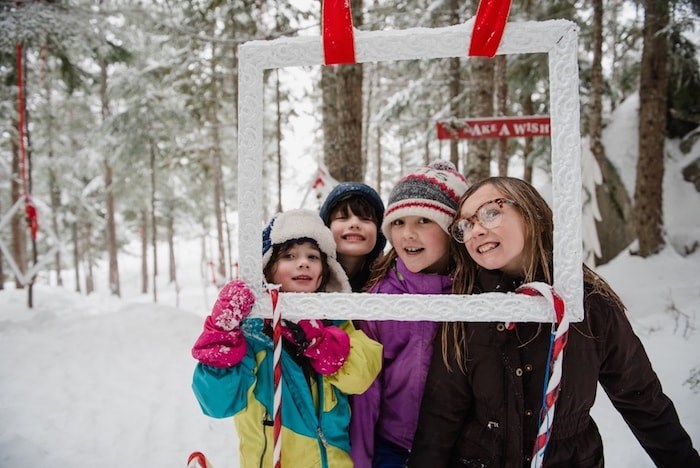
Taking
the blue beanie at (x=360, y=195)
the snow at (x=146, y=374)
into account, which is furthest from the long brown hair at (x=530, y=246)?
the snow at (x=146, y=374)

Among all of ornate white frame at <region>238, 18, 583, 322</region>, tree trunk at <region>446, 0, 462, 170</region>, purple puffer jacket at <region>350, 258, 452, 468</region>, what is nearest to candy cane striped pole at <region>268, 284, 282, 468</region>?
ornate white frame at <region>238, 18, 583, 322</region>

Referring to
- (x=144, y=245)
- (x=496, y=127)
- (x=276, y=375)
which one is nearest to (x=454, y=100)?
(x=496, y=127)

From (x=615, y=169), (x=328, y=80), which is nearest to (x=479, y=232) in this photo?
(x=328, y=80)

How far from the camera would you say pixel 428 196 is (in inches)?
72.4

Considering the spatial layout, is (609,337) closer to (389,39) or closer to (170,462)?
(389,39)

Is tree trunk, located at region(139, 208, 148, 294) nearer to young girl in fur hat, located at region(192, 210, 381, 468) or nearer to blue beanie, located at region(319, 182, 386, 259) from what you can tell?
blue beanie, located at region(319, 182, 386, 259)

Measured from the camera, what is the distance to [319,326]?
1.48 meters

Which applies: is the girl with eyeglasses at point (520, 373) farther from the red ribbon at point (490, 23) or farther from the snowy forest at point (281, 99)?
the snowy forest at point (281, 99)

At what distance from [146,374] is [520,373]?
4.60m

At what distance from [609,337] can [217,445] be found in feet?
10.8

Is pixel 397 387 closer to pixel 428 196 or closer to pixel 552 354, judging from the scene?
pixel 552 354

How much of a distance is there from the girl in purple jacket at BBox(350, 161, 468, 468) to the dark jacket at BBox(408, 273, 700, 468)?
123 millimetres

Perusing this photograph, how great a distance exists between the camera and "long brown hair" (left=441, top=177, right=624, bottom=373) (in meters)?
1.45

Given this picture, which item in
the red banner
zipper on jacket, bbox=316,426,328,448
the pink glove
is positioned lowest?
zipper on jacket, bbox=316,426,328,448
